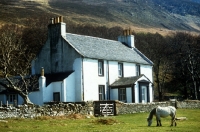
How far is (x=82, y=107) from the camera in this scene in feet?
118

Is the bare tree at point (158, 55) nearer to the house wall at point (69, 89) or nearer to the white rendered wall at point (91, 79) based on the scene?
the white rendered wall at point (91, 79)

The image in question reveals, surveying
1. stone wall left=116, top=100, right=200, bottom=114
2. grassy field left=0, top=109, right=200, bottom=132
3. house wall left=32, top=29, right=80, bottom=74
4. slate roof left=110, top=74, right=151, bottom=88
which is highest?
house wall left=32, top=29, right=80, bottom=74

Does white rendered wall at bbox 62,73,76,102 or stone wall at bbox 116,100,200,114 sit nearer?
stone wall at bbox 116,100,200,114

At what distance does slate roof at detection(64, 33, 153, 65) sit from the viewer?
48.0 metres

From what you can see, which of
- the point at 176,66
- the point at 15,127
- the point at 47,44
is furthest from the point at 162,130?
the point at 176,66

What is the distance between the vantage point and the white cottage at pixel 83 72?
4581 cm

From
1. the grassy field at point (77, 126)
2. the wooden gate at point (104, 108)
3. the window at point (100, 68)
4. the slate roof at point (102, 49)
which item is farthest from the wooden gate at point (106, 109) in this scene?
the window at point (100, 68)

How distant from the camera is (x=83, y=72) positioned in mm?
46031

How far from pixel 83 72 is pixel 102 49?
7085 millimetres

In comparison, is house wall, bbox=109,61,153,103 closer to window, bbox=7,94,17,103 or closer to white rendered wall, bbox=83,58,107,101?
white rendered wall, bbox=83,58,107,101

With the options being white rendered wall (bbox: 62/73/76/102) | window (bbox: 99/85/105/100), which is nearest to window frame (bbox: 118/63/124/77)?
window (bbox: 99/85/105/100)

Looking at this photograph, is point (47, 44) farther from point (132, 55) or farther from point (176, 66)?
point (176, 66)

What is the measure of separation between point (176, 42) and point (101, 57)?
55888 mm

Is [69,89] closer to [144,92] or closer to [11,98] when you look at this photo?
[11,98]
